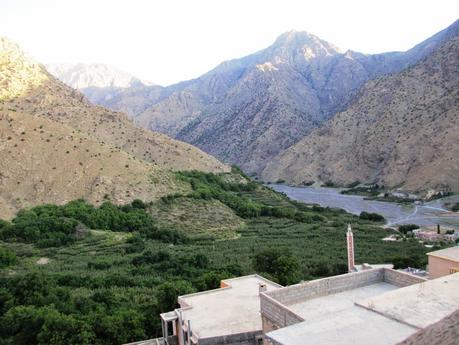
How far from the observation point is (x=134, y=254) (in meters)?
39.3

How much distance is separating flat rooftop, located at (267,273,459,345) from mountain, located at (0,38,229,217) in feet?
144

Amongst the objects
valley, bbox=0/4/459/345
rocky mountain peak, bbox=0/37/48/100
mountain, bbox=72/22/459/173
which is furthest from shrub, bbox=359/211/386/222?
mountain, bbox=72/22/459/173

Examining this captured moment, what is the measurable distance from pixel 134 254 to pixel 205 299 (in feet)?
73.7

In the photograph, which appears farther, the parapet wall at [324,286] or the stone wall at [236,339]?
the stone wall at [236,339]

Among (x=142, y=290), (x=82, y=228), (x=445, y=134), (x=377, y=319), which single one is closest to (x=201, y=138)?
(x=445, y=134)

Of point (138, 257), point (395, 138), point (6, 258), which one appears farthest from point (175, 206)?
point (395, 138)

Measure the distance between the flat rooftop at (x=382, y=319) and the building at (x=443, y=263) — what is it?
4.85 m

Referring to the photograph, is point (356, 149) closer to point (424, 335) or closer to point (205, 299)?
point (205, 299)

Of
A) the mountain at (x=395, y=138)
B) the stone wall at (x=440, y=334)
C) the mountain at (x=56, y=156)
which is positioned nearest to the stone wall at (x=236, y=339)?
the stone wall at (x=440, y=334)

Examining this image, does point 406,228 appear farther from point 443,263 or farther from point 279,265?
point 443,263

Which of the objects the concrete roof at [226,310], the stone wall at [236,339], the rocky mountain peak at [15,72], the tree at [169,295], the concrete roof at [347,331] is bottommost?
the tree at [169,295]

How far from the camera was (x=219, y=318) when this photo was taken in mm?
15961

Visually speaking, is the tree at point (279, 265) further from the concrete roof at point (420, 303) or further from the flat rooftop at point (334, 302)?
the concrete roof at point (420, 303)

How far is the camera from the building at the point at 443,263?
15.0m
